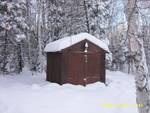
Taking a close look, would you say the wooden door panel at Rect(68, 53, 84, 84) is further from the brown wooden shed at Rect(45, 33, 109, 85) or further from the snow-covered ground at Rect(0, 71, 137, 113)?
the snow-covered ground at Rect(0, 71, 137, 113)

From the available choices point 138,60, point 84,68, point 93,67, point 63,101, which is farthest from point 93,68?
point 138,60

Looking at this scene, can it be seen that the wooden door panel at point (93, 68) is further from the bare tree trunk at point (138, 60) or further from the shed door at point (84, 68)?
the bare tree trunk at point (138, 60)

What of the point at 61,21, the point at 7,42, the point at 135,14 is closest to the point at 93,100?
the point at 135,14

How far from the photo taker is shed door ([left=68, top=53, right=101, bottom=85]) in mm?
16578

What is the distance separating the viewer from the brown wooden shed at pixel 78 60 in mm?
16422

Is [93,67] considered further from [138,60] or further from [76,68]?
[138,60]

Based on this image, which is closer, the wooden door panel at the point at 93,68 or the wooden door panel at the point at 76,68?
the wooden door panel at the point at 76,68

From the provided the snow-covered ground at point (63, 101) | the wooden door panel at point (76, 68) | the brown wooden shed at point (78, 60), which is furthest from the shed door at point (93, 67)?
the snow-covered ground at point (63, 101)

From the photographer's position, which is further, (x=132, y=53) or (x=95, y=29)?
(x=95, y=29)

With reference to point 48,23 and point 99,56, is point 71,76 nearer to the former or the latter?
point 99,56

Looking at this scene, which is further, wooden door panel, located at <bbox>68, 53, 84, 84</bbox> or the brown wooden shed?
wooden door panel, located at <bbox>68, 53, 84, 84</bbox>

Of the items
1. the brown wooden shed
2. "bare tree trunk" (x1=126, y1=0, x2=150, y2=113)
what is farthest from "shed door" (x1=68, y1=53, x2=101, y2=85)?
"bare tree trunk" (x1=126, y1=0, x2=150, y2=113)

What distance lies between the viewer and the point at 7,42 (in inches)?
941

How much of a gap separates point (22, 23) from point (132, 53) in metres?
17.1
